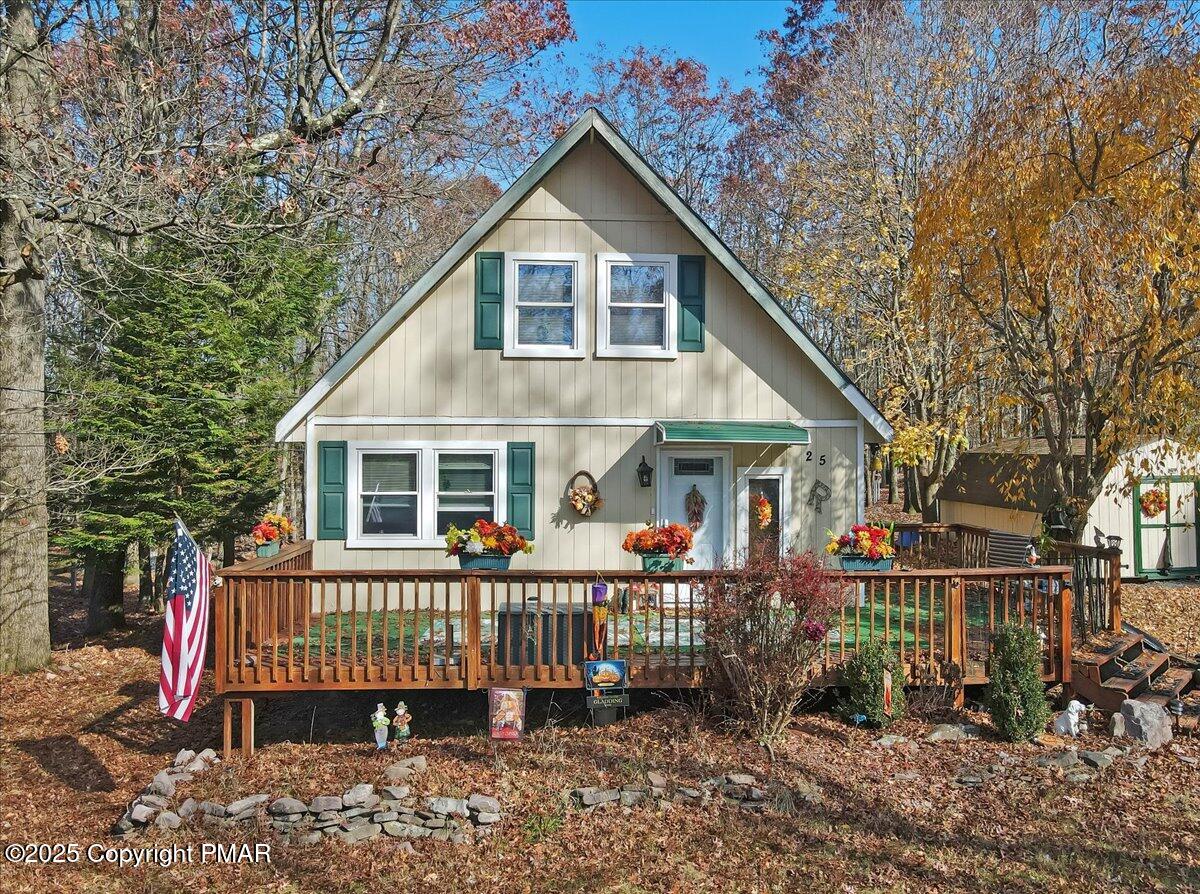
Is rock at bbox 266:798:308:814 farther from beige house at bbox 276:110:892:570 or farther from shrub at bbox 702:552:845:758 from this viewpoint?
beige house at bbox 276:110:892:570

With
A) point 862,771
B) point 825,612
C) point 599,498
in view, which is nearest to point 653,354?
point 599,498

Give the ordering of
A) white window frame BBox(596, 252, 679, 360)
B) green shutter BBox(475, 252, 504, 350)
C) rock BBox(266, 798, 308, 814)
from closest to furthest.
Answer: rock BBox(266, 798, 308, 814), green shutter BBox(475, 252, 504, 350), white window frame BBox(596, 252, 679, 360)

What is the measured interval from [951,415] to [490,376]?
9072 millimetres

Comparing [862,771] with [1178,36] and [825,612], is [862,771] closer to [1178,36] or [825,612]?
[825,612]

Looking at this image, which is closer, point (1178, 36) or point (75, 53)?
point (1178, 36)

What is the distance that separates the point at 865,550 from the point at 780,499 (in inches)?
99.4

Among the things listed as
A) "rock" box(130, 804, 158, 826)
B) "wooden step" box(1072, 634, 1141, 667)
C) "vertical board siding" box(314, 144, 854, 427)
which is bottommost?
"rock" box(130, 804, 158, 826)

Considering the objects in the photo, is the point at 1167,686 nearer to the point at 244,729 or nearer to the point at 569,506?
the point at 569,506

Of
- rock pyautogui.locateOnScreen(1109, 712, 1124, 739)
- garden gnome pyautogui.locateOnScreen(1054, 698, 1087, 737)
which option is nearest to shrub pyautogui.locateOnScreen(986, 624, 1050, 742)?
garden gnome pyautogui.locateOnScreen(1054, 698, 1087, 737)

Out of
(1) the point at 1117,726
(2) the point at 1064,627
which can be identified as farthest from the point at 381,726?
(1) the point at 1117,726

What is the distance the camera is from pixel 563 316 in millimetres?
11156

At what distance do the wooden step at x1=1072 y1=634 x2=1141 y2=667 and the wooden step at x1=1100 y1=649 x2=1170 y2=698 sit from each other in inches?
5.5

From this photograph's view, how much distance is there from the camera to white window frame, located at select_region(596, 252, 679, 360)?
1108 centimetres

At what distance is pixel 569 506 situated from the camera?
11.0m
